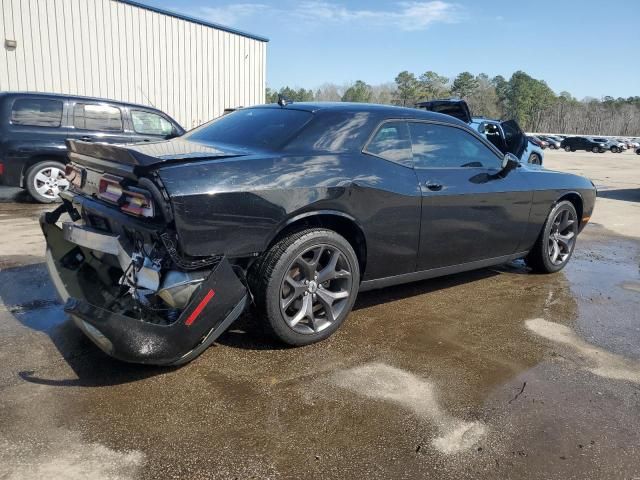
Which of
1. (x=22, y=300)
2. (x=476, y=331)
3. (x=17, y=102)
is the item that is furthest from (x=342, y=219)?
(x=17, y=102)

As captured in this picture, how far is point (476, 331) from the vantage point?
3791mm

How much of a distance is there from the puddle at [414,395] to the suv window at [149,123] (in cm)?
703

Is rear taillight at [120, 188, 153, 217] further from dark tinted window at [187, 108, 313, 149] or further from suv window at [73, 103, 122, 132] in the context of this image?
suv window at [73, 103, 122, 132]

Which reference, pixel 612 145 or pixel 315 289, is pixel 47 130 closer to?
pixel 315 289

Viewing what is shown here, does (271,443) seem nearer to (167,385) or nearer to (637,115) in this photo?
(167,385)

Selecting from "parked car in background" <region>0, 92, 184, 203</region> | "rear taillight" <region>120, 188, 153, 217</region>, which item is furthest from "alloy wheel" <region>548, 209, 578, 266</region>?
"parked car in background" <region>0, 92, 184, 203</region>

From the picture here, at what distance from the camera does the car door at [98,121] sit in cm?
818

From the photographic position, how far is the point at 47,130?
792cm

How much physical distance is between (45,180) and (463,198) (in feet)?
22.2

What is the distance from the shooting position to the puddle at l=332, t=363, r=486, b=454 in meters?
2.43

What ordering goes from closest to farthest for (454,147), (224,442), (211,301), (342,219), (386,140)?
(224,442)
(211,301)
(342,219)
(386,140)
(454,147)

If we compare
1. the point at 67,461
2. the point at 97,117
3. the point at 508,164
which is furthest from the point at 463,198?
the point at 97,117

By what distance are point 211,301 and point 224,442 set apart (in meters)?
0.70

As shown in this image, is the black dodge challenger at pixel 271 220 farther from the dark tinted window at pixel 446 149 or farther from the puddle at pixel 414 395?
the puddle at pixel 414 395
